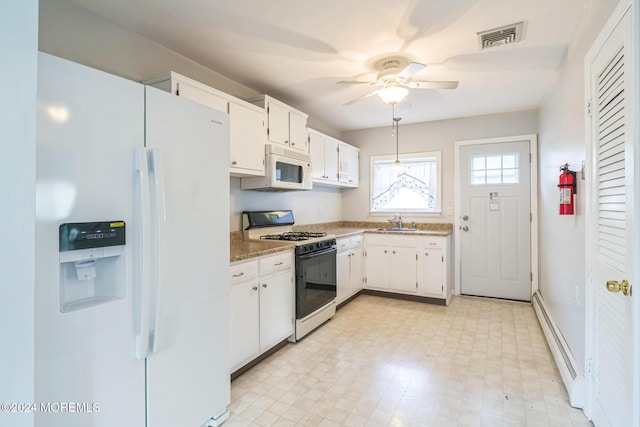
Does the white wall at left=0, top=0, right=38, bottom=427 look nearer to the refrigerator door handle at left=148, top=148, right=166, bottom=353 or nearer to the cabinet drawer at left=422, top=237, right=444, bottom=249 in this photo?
the refrigerator door handle at left=148, top=148, right=166, bottom=353

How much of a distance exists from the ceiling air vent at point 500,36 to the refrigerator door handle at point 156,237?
7.62 ft

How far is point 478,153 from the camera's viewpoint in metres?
4.39

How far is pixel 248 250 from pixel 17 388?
164 centimetres

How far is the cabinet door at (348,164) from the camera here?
15.0ft

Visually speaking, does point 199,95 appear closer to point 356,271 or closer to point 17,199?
point 17,199

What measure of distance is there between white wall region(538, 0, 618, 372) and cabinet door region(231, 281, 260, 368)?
86.3 inches

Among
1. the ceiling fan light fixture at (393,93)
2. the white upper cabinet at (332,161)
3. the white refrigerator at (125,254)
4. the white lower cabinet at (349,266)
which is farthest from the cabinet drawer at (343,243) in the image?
the white refrigerator at (125,254)

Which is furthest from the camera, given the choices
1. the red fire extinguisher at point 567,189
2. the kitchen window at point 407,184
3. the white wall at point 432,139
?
the kitchen window at point 407,184

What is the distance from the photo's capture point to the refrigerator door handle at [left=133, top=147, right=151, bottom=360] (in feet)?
4.52

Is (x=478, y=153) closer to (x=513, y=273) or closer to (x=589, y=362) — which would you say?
(x=513, y=273)

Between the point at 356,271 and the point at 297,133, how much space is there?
1984 mm

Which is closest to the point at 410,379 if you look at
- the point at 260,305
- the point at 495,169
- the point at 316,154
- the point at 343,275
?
the point at 260,305

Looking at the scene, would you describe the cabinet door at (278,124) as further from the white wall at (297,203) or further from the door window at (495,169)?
the door window at (495,169)

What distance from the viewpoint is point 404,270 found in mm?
4195
